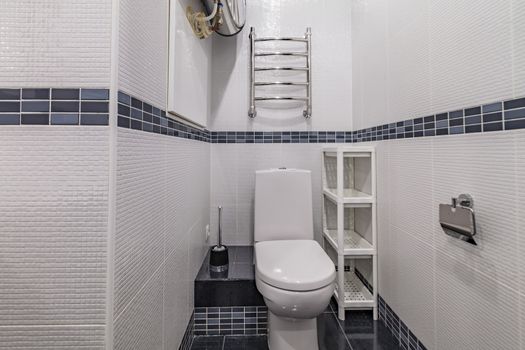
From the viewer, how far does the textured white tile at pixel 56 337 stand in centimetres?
59

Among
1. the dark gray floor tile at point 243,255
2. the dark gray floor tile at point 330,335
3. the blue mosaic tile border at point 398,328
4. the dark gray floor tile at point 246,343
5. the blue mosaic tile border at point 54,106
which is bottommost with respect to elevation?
the dark gray floor tile at point 246,343

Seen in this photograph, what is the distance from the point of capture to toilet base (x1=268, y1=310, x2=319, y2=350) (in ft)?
4.15

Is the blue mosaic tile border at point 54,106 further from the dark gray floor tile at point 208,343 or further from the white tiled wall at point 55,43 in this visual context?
the dark gray floor tile at point 208,343

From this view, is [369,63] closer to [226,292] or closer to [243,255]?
[243,255]

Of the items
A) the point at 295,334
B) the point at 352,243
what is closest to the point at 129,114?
the point at 295,334

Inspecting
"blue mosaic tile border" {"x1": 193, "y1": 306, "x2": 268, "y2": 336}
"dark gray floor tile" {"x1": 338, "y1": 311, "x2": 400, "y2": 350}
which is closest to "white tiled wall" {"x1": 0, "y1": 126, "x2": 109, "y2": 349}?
"blue mosaic tile border" {"x1": 193, "y1": 306, "x2": 268, "y2": 336}

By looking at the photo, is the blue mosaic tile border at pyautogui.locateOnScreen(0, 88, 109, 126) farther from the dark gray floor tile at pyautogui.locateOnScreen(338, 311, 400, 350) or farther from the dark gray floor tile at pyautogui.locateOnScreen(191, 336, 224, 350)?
the dark gray floor tile at pyautogui.locateOnScreen(338, 311, 400, 350)

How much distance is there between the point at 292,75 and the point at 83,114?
174 centimetres

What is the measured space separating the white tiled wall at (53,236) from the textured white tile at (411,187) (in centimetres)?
124

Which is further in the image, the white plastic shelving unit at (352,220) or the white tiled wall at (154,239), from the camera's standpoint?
the white plastic shelving unit at (352,220)

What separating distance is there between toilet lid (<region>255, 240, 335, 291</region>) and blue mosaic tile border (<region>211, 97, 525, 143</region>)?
0.78 m

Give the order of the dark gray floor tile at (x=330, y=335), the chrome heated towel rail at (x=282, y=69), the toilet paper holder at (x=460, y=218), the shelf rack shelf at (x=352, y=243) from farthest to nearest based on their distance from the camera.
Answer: the chrome heated towel rail at (x=282, y=69) → the shelf rack shelf at (x=352, y=243) → the dark gray floor tile at (x=330, y=335) → the toilet paper holder at (x=460, y=218)

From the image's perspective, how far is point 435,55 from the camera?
3.49 feet

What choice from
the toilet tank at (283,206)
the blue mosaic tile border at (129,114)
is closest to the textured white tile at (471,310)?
the blue mosaic tile border at (129,114)
